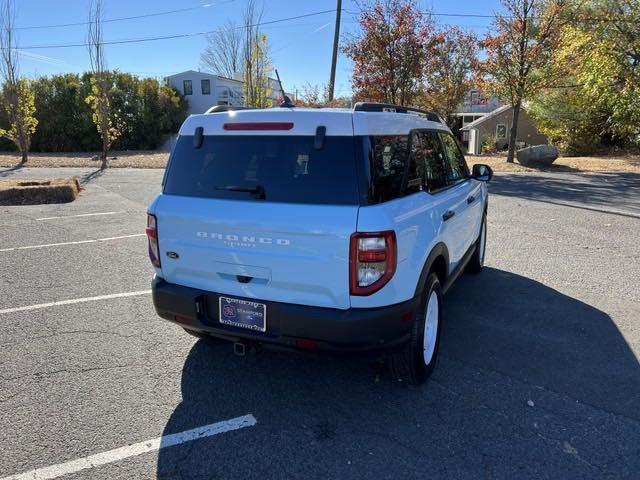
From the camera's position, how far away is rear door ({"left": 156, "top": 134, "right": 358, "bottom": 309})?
2688 mm

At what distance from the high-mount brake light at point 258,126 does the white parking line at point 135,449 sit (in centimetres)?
178

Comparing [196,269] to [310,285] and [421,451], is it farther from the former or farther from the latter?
[421,451]

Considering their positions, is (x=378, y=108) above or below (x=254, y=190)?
above

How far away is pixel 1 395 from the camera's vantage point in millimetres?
3143

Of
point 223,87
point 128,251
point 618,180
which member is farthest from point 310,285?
point 223,87

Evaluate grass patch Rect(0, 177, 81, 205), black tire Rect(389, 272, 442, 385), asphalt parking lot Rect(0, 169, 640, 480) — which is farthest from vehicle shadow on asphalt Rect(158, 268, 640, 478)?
grass patch Rect(0, 177, 81, 205)

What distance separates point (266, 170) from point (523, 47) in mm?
17297

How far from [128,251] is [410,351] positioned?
502cm

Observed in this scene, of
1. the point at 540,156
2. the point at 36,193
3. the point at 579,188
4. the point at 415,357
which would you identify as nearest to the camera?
the point at 415,357

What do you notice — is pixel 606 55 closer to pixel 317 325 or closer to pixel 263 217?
pixel 263 217

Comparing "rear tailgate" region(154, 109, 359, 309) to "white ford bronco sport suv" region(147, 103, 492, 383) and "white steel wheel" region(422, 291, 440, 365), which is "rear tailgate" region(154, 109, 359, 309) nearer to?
"white ford bronco sport suv" region(147, 103, 492, 383)

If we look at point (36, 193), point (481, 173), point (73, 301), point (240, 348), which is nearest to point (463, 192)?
point (481, 173)

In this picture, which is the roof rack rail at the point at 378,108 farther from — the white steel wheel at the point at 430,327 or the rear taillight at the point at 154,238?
the rear taillight at the point at 154,238

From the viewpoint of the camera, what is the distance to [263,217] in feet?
9.14
